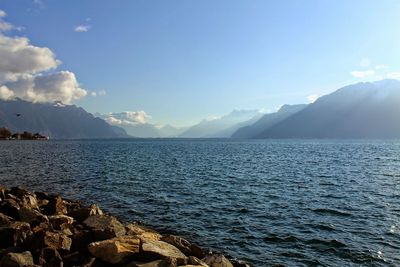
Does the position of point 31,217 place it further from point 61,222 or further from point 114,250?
point 114,250

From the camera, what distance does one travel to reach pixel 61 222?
2098 cm

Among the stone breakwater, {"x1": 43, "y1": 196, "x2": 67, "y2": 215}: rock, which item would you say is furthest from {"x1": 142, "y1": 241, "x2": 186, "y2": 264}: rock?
{"x1": 43, "y1": 196, "x2": 67, "y2": 215}: rock

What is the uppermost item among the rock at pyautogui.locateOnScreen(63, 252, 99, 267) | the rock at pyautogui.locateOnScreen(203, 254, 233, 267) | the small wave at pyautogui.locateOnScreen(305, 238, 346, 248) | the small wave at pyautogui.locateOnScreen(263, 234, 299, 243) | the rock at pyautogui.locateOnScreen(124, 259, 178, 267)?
the rock at pyautogui.locateOnScreen(124, 259, 178, 267)

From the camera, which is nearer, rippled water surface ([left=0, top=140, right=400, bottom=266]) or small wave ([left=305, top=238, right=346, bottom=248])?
rippled water surface ([left=0, top=140, right=400, bottom=266])

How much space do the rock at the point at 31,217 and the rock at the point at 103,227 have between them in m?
2.22

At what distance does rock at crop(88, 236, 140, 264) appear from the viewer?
49.9 feet

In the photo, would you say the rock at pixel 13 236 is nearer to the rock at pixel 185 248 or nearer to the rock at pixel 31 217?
the rock at pixel 31 217

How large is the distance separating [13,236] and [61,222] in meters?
3.92

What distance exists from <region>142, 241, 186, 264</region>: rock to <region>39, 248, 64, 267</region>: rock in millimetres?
3256

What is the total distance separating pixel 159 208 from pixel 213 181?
1878cm

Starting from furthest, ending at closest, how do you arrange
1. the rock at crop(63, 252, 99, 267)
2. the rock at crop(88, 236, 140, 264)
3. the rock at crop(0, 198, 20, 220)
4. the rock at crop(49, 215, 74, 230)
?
the rock at crop(0, 198, 20, 220) → the rock at crop(49, 215, 74, 230) → the rock at crop(88, 236, 140, 264) → the rock at crop(63, 252, 99, 267)

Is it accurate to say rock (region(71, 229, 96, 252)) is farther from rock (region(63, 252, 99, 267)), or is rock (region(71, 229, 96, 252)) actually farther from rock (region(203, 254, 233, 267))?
rock (region(203, 254, 233, 267))

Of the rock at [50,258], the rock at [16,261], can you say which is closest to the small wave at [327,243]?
the rock at [50,258]

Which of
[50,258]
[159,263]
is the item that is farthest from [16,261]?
[159,263]
